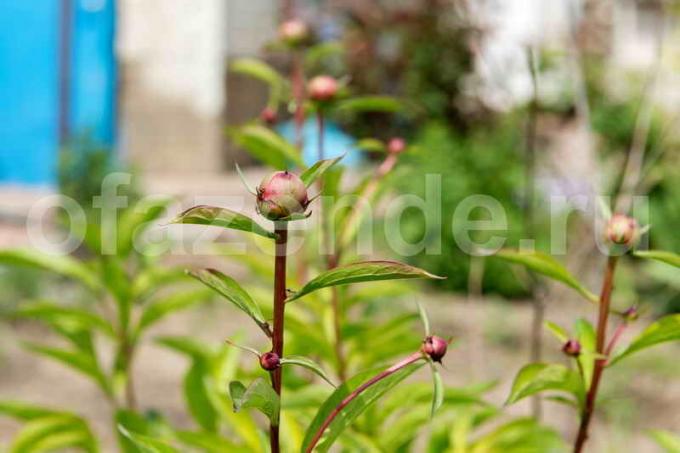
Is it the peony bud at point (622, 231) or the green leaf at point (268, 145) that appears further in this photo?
the green leaf at point (268, 145)

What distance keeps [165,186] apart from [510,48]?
10.6ft

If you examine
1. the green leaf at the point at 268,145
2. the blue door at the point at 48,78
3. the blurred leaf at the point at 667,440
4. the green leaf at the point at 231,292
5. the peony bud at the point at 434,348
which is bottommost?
the blurred leaf at the point at 667,440

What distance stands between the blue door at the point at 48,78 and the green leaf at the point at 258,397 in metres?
6.99

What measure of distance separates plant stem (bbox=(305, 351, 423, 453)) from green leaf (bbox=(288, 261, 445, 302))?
0.24 feet

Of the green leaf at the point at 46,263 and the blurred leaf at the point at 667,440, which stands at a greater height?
the green leaf at the point at 46,263

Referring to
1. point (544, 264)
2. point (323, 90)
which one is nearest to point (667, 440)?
point (544, 264)

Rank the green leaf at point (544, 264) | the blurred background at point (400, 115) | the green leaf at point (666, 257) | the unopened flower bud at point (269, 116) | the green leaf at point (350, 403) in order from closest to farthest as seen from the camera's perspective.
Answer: the green leaf at point (350, 403) → the green leaf at point (666, 257) → the green leaf at point (544, 264) → the unopened flower bud at point (269, 116) → the blurred background at point (400, 115)

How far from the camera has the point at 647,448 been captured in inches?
127

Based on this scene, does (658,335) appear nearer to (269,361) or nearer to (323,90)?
(269,361)

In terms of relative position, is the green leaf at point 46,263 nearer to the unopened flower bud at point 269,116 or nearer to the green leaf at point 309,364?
the unopened flower bud at point 269,116

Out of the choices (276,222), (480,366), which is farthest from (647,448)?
(276,222)

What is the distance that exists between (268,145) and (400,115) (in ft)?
23.8

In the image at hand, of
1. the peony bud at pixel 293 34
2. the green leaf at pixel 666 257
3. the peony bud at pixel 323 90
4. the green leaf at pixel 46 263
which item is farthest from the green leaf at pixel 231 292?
the peony bud at pixel 293 34

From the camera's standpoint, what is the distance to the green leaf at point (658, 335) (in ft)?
3.38
